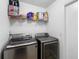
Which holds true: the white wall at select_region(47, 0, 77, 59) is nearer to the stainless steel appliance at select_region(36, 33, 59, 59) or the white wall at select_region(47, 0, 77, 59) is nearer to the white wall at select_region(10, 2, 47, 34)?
the stainless steel appliance at select_region(36, 33, 59, 59)

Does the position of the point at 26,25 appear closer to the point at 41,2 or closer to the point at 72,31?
the point at 41,2

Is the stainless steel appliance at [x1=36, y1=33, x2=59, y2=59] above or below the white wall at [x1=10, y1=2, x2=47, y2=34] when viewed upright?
below

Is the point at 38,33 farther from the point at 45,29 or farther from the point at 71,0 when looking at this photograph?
the point at 71,0

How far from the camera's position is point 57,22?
2.23 metres

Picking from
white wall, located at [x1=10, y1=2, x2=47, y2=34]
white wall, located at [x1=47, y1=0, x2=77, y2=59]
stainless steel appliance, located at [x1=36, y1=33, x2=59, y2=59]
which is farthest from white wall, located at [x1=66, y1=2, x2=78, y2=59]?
white wall, located at [x1=10, y1=2, x2=47, y2=34]

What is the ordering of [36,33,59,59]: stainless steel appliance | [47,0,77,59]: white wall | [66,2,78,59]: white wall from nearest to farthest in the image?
[66,2,78,59]: white wall → [36,33,59,59]: stainless steel appliance → [47,0,77,59]: white wall

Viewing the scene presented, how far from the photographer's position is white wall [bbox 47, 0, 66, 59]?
6.75 feet

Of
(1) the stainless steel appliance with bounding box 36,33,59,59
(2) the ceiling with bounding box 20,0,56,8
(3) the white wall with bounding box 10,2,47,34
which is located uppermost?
(2) the ceiling with bounding box 20,0,56,8

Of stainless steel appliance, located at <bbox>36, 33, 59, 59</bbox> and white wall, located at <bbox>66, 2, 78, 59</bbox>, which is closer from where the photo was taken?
white wall, located at <bbox>66, 2, 78, 59</bbox>

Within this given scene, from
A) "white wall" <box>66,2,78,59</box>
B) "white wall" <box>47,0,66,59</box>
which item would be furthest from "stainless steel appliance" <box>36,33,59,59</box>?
"white wall" <box>66,2,78,59</box>

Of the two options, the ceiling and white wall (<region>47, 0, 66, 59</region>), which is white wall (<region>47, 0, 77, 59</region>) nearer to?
white wall (<region>47, 0, 66, 59</region>)

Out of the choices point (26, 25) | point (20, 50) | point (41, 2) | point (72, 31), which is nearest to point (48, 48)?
point (72, 31)

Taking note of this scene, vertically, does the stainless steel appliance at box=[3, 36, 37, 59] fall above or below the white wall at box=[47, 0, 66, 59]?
below

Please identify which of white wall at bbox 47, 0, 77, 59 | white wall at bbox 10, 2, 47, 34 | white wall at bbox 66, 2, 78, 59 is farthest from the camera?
white wall at bbox 10, 2, 47, 34
